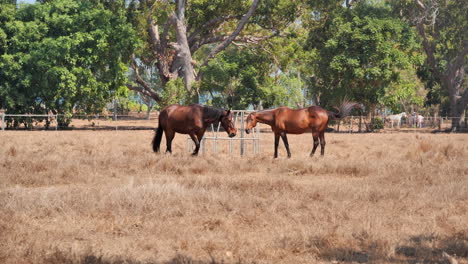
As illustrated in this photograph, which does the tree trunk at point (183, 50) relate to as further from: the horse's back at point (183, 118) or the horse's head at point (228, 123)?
the horse's head at point (228, 123)

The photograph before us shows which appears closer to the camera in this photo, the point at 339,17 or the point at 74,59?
the point at 74,59

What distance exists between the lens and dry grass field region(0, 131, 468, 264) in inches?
302

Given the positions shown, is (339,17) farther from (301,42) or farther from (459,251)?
(459,251)

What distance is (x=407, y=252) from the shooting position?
307 inches

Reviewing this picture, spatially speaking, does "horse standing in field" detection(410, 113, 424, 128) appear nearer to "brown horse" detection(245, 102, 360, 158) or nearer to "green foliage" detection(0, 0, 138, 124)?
"green foliage" detection(0, 0, 138, 124)

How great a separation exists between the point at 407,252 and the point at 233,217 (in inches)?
114

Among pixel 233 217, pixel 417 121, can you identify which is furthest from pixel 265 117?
pixel 417 121

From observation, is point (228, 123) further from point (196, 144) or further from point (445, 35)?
point (445, 35)

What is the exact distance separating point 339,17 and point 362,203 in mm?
36801

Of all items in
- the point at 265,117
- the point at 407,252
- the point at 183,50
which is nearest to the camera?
the point at 407,252

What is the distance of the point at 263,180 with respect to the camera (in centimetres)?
1333

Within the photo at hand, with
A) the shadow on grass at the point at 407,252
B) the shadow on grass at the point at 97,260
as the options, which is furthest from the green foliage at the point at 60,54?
the shadow on grass at the point at 407,252

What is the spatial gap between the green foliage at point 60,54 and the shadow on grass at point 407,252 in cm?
3474

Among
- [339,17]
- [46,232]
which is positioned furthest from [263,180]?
Answer: [339,17]
